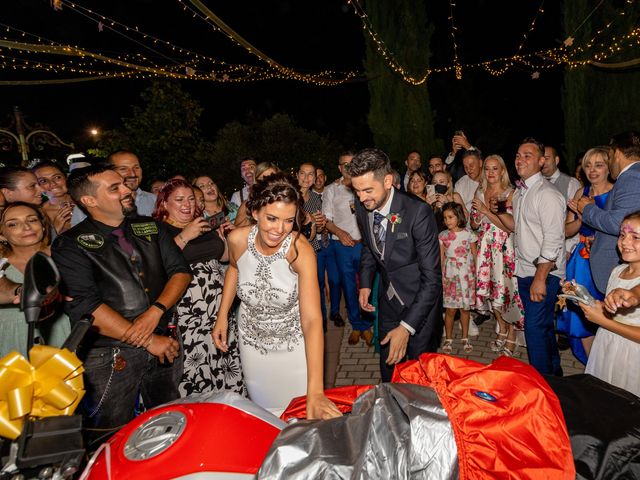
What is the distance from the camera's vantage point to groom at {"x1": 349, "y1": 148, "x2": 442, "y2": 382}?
10.4 ft

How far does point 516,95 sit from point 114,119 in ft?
75.9

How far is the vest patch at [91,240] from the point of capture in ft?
9.28

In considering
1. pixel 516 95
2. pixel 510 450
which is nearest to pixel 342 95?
pixel 516 95

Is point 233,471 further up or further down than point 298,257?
further down

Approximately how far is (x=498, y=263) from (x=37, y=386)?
4967 millimetres

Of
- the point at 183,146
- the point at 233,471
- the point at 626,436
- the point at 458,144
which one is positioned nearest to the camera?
the point at 233,471

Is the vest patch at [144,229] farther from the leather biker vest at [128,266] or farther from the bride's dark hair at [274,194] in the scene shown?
the bride's dark hair at [274,194]

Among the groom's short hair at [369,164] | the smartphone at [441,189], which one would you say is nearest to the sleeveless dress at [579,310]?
the smartphone at [441,189]

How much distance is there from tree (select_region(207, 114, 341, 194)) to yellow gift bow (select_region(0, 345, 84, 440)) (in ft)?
51.0

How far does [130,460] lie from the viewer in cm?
140

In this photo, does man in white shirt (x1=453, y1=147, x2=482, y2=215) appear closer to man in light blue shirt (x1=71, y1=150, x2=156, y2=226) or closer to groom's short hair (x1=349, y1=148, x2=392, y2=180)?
groom's short hair (x1=349, y1=148, x2=392, y2=180)

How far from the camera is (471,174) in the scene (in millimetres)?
6543

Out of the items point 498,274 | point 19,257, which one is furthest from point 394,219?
point 19,257

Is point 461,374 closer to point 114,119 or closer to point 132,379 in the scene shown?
point 132,379
